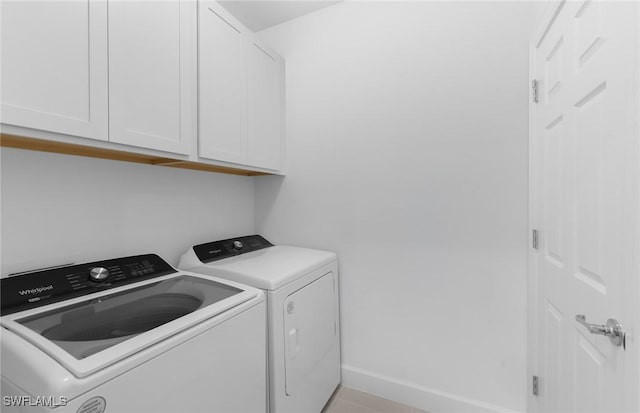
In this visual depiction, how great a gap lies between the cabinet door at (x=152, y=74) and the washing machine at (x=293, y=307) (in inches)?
28.5

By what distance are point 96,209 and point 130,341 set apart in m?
0.89

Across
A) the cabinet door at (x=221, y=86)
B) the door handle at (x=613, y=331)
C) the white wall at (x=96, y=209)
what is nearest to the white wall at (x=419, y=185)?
the cabinet door at (x=221, y=86)

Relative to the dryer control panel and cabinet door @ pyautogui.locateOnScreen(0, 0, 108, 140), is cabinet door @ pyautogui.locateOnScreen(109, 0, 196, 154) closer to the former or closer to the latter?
cabinet door @ pyautogui.locateOnScreen(0, 0, 108, 140)

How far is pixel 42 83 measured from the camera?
938 mm

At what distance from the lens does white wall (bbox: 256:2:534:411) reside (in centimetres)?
160

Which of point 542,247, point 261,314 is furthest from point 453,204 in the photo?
point 261,314

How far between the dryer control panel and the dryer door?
0.75m

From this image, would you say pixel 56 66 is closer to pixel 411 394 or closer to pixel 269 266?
pixel 269 266

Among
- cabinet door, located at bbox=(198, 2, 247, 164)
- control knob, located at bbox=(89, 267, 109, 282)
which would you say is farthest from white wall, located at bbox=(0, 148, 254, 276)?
cabinet door, located at bbox=(198, 2, 247, 164)

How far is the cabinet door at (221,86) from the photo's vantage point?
153cm

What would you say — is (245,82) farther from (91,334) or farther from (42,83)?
(91,334)

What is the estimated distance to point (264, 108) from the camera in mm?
2016

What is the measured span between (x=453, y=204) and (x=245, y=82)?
5.19 feet

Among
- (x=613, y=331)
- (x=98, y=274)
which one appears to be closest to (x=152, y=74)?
(x=98, y=274)
